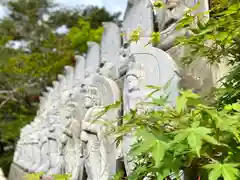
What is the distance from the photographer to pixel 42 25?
23.1 meters

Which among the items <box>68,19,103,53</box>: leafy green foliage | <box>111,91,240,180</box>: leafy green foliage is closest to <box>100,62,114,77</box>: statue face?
<box>111,91,240,180</box>: leafy green foliage

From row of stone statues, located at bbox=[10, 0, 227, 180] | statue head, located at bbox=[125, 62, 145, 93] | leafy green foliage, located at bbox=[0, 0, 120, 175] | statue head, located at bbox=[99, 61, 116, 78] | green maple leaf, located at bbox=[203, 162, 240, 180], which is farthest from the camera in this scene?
leafy green foliage, located at bbox=[0, 0, 120, 175]

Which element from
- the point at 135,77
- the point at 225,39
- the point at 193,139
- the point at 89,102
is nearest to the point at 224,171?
the point at 193,139

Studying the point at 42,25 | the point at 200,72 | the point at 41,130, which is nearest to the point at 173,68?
the point at 200,72

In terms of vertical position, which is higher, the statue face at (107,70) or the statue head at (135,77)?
the statue face at (107,70)

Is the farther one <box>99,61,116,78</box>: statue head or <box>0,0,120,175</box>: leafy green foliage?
<box>0,0,120,175</box>: leafy green foliage

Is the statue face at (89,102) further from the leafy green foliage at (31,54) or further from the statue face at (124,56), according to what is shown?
the leafy green foliage at (31,54)

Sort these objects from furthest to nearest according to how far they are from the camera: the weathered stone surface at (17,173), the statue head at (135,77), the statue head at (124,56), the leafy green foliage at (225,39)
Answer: the weathered stone surface at (17,173), the statue head at (124,56), the statue head at (135,77), the leafy green foliage at (225,39)

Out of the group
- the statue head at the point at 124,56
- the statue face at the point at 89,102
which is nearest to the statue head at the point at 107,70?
the statue face at the point at 89,102

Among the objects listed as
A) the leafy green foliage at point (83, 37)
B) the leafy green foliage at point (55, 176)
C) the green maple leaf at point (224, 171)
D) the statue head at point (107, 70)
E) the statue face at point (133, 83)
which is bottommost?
the leafy green foliage at point (55, 176)

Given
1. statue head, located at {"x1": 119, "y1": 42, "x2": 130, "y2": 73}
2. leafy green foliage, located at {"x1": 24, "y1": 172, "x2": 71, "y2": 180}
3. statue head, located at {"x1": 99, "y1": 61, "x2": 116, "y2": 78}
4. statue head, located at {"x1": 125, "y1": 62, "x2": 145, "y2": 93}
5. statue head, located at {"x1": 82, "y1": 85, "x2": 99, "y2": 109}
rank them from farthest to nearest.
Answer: statue head, located at {"x1": 99, "y1": 61, "x2": 116, "y2": 78}, statue head, located at {"x1": 82, "y1": 85, "x2": 99, "y2": 109}, statue head, located at {"x1": 119, "y1": 42, "x2": 130, "y2": 73}, statue head, located at {"x1": 125, "y1": 62, "x2": 145, "y2": 93}, leafy green foliage, located at {"x1": 24, "y1": 172, "x2": 71, "y2": 180}

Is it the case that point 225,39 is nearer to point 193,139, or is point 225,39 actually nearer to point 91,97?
point 193,139

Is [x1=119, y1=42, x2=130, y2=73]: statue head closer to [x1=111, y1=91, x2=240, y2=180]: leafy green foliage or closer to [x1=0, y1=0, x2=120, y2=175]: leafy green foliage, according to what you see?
[x1=111, y1=91, x2=240, y2=180]: leafy green foliage

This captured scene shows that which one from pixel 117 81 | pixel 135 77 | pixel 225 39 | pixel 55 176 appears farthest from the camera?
pixel 117 81
